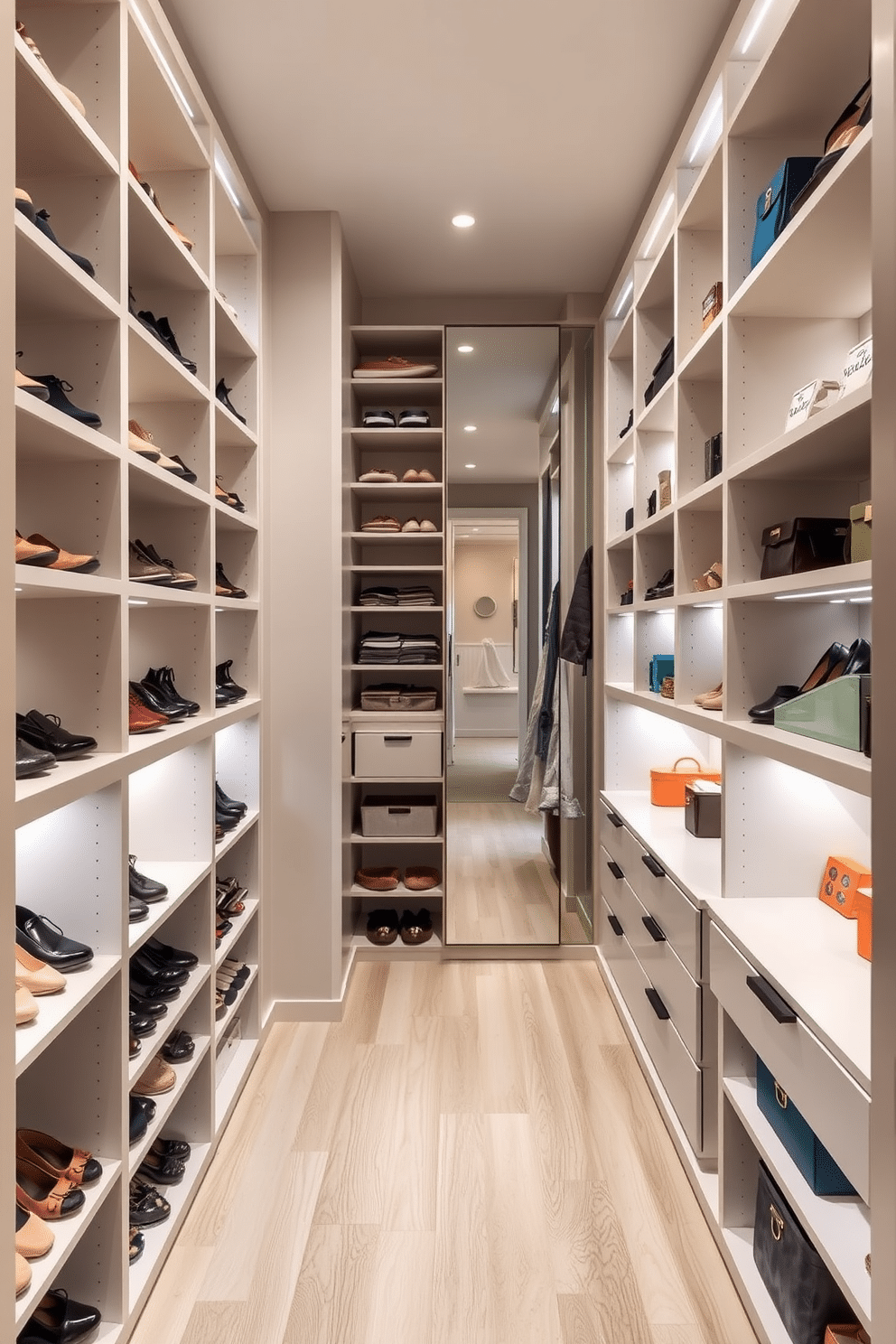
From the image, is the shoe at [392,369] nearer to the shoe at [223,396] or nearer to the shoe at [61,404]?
the shoe at [223,396]

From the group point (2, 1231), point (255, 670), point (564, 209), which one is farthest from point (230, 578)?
point (2, 1231)

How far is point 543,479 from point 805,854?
2.14 metres

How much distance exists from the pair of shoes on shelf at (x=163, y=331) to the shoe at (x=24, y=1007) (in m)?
1.35

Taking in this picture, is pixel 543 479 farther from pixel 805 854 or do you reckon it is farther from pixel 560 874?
pixel 805 854

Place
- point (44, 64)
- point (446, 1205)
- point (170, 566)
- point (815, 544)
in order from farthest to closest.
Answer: point (170, 566) < point (446, 1205) < point (815, 544) < point (44, 64)

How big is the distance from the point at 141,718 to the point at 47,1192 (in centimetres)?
90

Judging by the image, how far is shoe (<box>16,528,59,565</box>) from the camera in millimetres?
1303

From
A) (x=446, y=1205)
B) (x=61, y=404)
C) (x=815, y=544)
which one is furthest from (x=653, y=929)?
(x=61, y=404)

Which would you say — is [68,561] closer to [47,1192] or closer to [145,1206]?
[47,1192]

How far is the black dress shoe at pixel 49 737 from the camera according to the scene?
4.96 ft

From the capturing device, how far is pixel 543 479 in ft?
12.0

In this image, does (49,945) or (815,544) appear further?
(815,544)

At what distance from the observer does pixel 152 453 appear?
183 cm

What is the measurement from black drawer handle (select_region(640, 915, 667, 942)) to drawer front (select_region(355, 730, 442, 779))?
1.30 meters
